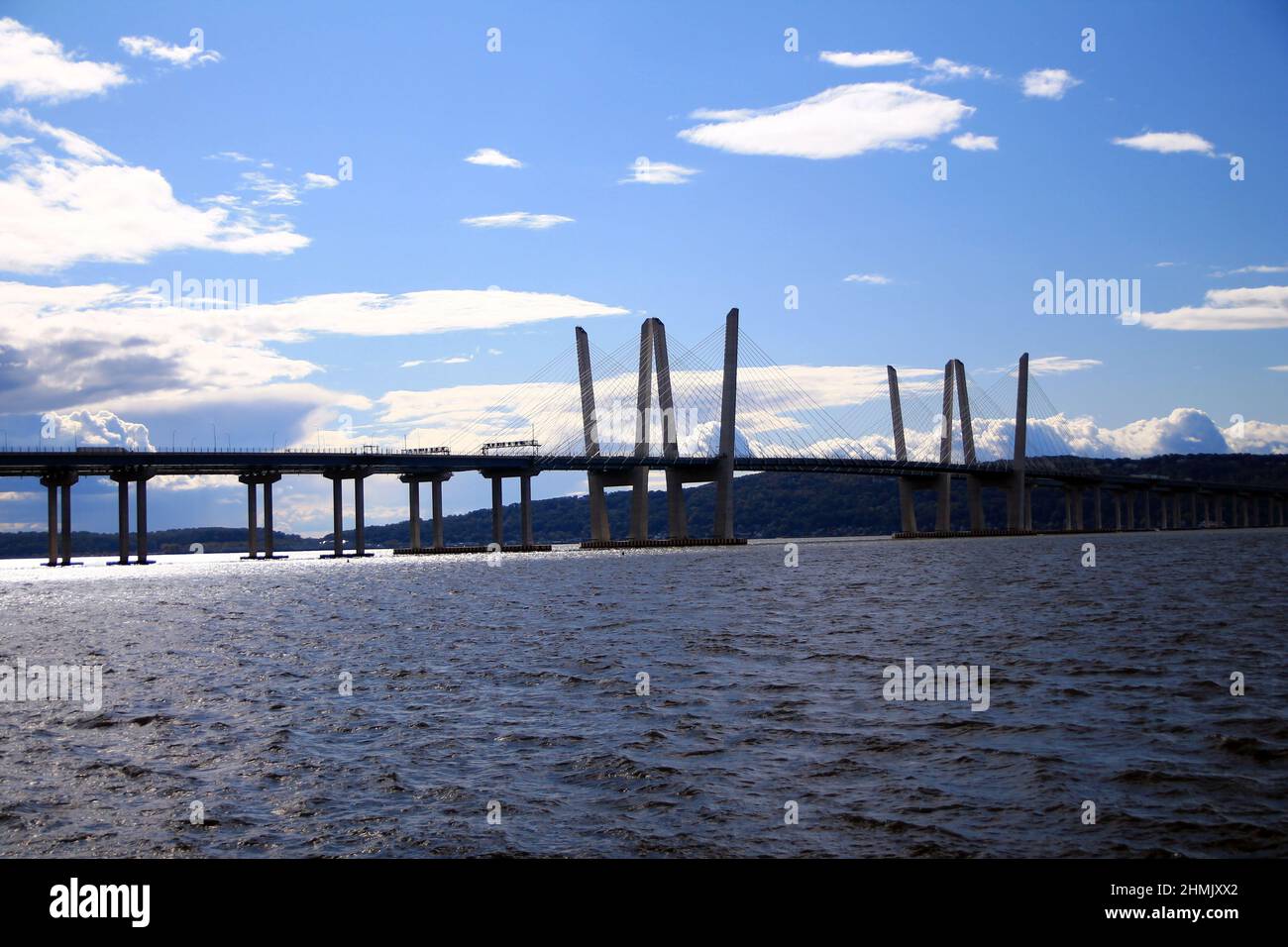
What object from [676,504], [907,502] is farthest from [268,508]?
[907,502]

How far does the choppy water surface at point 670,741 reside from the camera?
13125mm

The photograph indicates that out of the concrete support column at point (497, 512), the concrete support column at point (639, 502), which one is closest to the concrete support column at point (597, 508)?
the concrete support column at point (639, 502)

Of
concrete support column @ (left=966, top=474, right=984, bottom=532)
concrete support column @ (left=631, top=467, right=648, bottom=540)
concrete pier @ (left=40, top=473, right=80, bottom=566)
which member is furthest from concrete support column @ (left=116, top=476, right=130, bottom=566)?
concrete support column @ (left=966, top=474, right=984, bottom=532)

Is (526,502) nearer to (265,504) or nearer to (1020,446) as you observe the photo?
(265,504)

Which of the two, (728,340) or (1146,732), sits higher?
(728,340)

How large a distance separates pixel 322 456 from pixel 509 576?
2112 inches

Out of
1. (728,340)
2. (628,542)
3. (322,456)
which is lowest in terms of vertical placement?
(628,542)

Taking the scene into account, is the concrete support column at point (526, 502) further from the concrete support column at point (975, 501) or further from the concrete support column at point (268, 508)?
the concrete support column at point (975, 501)

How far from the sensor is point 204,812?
47.3 ft

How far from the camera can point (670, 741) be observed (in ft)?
59.5

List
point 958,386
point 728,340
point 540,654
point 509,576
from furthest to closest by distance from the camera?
point 958,386 → point 728,340 → point 509,576 → point 540,654
